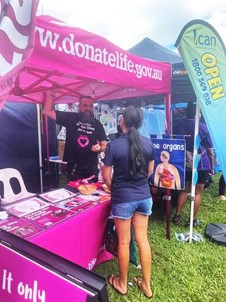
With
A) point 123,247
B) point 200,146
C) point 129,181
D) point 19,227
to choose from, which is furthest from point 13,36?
point 200,146

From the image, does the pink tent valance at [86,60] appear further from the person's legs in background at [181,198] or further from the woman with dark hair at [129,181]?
the person's legs in background at [181,198]

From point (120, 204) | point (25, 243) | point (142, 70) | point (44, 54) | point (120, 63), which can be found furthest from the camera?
point (142, 70)

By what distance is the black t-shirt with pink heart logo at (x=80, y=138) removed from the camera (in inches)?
106

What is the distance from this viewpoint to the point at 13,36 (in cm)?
104

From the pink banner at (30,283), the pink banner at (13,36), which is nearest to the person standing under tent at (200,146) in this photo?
the pink banner at (13,36)

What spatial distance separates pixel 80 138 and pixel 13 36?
1.71m

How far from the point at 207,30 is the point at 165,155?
133 centimetres

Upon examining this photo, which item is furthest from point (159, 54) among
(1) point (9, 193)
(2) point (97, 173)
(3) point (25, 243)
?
(3) point (25, 243)

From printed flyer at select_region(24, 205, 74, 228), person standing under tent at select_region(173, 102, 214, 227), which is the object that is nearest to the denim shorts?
printed flyer at select_region(24, 205, 74, 228)

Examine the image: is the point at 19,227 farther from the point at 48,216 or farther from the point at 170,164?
the point at 170,164

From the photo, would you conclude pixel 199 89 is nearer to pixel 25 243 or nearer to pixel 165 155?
pixel 165 155

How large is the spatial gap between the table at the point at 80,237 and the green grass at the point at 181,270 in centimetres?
43

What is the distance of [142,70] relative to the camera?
265cm

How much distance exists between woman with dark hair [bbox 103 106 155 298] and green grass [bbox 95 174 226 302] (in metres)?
0.19
